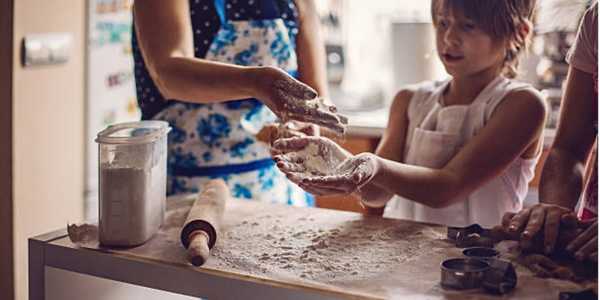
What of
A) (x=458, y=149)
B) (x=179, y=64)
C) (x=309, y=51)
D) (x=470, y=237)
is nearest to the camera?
(x=470, y=237)

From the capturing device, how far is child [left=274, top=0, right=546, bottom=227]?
1472mm

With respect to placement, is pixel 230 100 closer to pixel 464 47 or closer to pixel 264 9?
pixel 264 9

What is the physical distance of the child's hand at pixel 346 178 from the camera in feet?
3.84

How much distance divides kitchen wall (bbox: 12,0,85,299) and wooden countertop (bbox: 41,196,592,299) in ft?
2.99

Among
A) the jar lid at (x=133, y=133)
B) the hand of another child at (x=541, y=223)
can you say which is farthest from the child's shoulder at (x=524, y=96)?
the jar lid at (x=133, y=133)

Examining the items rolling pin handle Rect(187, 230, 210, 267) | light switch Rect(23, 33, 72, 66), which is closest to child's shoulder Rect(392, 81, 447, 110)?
rolling pin handle Rect(187, 230, 210, 267)

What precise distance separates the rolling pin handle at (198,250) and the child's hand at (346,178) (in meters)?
0.16

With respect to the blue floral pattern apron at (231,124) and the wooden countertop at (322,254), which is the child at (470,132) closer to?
the wooden countertop at (322,254)

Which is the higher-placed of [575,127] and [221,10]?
[221,10]

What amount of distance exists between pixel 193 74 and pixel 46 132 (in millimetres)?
1131

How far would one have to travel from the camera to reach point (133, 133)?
1271 millimetres

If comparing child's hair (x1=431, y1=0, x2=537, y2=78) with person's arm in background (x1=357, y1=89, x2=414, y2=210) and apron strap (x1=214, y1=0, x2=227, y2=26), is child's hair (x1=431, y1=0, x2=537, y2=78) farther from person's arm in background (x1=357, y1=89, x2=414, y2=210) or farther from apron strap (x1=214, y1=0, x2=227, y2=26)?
apron strap (x1=214, y1=0, x2=227, y2=26)

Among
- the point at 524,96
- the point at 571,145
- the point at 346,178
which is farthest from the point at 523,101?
the point at 346,178

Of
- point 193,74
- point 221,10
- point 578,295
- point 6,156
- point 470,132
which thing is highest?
point 221,10
